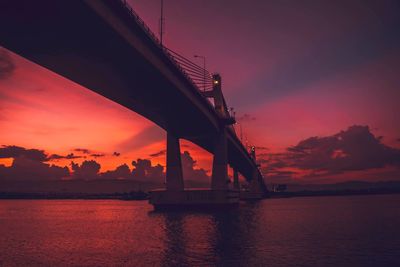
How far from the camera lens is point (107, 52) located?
99.8ft

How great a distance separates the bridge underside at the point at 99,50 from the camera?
951 inches

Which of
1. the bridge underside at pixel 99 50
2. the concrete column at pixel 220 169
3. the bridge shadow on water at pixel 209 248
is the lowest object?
the bridge shadow on water at pixel 209 248

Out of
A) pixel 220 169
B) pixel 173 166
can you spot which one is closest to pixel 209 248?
pixel 173 166

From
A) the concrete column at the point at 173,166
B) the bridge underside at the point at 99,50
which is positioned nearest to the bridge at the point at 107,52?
the bridge underside at the point at 99,50

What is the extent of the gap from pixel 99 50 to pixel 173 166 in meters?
34.6

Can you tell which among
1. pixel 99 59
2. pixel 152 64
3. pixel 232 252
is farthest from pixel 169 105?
pixel 232 252

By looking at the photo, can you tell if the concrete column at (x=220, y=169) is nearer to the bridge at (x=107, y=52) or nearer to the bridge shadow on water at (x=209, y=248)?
the bridge at (x=107, y=52)

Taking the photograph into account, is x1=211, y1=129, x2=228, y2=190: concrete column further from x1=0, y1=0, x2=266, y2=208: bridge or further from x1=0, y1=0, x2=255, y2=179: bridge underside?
x1=0, y1=0, x2=255, y2=179: bridge underside

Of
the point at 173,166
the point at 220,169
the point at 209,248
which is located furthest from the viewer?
the point at 220,169

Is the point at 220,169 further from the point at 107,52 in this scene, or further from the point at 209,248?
the point at 209,248

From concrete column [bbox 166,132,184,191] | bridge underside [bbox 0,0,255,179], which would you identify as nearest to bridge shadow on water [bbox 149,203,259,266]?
bridge underside [bbox 0,0,255,179]

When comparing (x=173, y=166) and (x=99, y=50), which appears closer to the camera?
(x=99, y=50)

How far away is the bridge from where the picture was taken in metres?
24.3

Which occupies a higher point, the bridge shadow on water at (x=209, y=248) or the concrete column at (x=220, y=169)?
the concrete column at (x=220, y=169)
